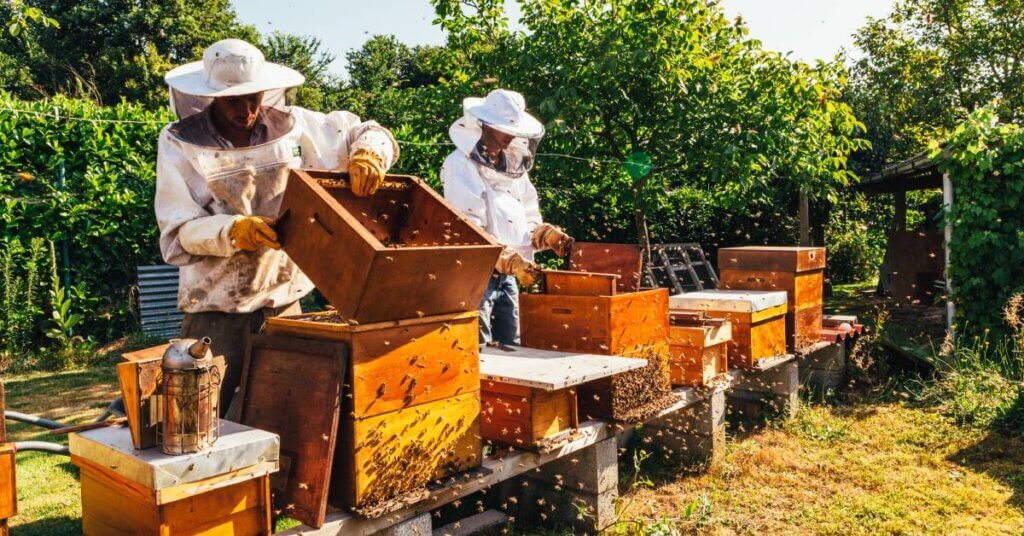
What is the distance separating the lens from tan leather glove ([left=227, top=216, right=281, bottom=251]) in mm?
2490

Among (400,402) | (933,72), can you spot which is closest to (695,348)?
(400,402)

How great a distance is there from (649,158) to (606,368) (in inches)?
173

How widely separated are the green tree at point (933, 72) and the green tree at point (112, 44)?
18.6 m

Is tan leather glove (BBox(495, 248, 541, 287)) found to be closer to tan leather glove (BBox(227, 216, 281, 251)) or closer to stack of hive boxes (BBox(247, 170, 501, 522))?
stack of hive boxes (BBox(247, 170, 501, 522))

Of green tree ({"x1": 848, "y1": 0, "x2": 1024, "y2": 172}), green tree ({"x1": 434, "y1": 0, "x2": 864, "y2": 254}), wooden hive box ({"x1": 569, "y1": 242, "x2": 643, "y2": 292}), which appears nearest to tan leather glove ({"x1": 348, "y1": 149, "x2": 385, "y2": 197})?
wooden hive box ({"x1": 569, "y1": 242, "x2": 643, "y2": 292})

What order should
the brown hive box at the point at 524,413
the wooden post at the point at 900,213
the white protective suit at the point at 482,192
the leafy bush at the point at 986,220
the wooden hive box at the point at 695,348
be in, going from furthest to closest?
1. the wooden post at the point at 900,213
2. the leafy bush at the point at 986,220
3. the wooden hive box at the point at 695,348
4. the white protective suit at the point at 482,192
5. the brown hive box at the point at 524,413

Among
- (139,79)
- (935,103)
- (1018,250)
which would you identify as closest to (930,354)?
(1018,250)

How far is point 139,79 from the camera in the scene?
2206 cm

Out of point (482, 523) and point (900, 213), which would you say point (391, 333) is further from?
point (900, 213)

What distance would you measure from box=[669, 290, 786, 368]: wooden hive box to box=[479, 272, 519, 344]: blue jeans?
1.10 meters

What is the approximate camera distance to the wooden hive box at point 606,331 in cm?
352

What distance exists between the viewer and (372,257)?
218 cm

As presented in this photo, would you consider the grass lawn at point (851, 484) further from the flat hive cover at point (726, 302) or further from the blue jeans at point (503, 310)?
the blue jeans at point (503, 310)

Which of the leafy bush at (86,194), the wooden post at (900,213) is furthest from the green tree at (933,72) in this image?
the leafy bush at (86,194)
